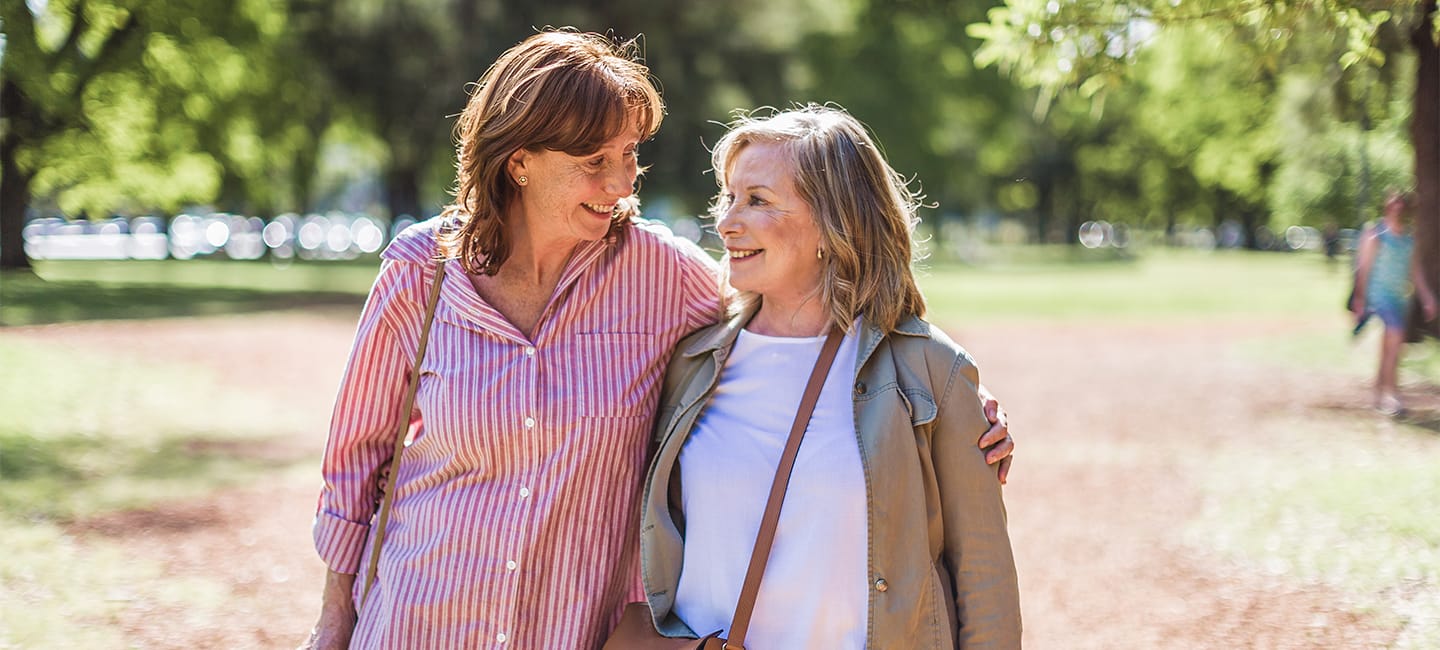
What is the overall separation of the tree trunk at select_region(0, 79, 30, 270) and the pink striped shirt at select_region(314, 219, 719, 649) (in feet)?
50.8

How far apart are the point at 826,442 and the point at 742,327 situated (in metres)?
0.39

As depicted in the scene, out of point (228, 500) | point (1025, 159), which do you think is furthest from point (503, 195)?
point (1025, 159)

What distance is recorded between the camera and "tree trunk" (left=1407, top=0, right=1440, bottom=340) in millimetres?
13438

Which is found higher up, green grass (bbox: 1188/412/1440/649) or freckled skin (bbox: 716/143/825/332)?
freckled skin (bbox: 716/143/825/332)

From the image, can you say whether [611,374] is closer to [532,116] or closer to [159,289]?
[532,116]

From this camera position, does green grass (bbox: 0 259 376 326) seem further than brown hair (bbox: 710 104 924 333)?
Yes

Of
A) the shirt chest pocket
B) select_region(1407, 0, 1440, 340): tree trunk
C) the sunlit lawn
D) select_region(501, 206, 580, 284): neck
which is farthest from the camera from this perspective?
select_region(1407, 0, 1440, 340): tree trunk

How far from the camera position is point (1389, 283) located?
43.8ft

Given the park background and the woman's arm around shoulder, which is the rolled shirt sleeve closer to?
the woman's arm around shoulder

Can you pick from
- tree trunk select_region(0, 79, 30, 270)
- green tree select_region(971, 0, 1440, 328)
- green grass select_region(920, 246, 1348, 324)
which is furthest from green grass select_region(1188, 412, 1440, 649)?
tree trunk select_region(0, 79, 30, 270)

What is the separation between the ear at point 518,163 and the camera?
2.82m

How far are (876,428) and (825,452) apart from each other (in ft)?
0.37

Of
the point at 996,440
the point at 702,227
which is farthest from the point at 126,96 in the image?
the point at 996,440

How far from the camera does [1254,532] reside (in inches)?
331
